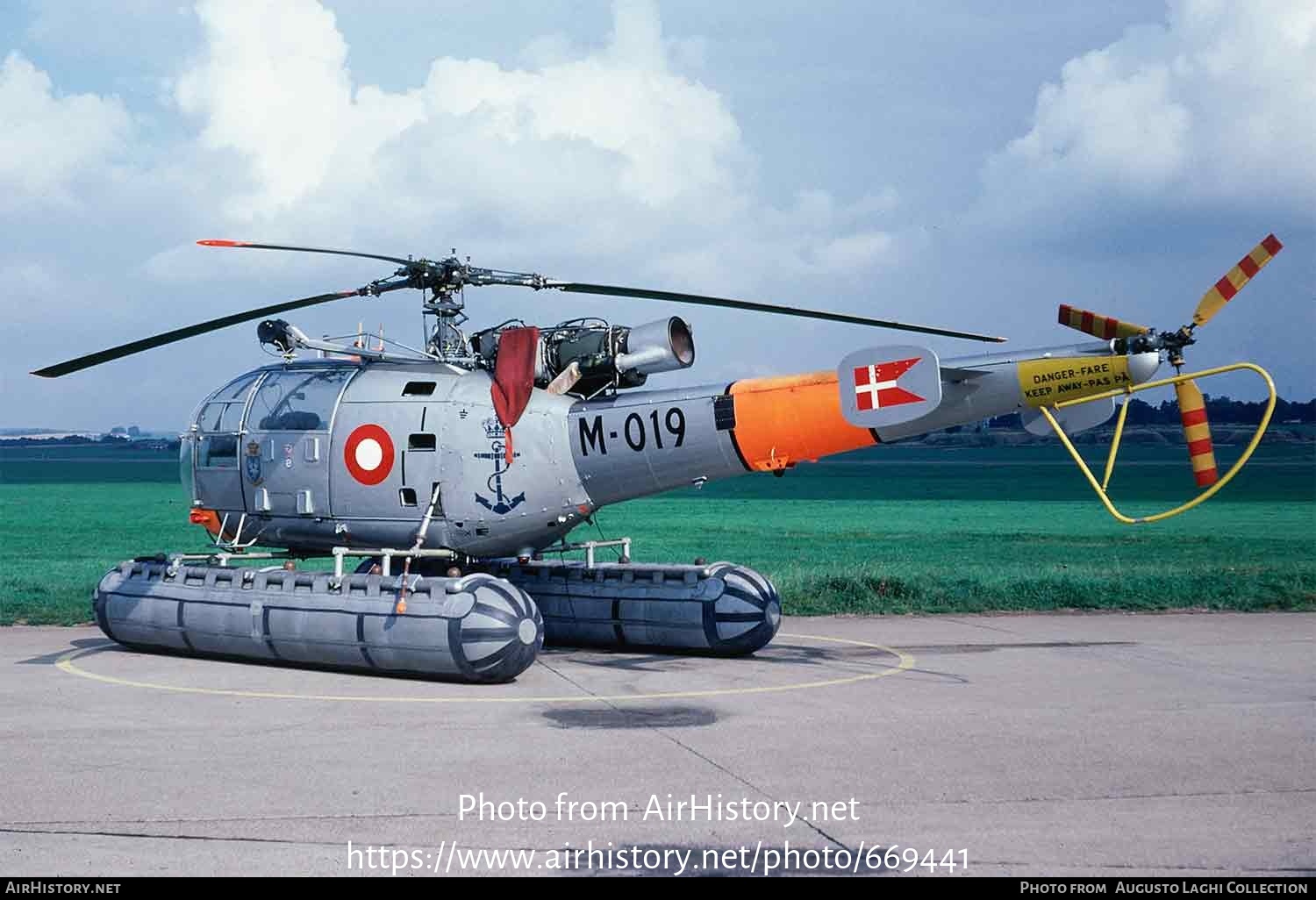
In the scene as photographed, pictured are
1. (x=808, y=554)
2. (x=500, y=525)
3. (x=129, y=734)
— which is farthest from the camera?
(x=808, y=554)

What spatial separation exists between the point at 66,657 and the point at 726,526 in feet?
105

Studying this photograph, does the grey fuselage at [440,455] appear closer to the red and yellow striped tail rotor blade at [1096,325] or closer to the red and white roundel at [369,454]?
the red and white roundel at [369,454]

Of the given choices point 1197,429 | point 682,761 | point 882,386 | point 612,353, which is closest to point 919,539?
point 612,353

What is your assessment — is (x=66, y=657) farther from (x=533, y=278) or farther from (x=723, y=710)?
(x=723, y=710)

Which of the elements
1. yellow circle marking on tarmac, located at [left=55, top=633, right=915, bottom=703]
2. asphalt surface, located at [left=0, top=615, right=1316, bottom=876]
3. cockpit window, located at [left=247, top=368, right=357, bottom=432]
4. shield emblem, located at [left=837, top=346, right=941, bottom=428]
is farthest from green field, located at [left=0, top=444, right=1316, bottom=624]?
shield emblem, located at [left=837, top=346, right=941, bottom=428]

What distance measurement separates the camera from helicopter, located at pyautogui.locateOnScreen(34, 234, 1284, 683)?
13.0 m

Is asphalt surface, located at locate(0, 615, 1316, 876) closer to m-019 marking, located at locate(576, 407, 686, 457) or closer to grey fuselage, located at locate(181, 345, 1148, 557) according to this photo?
grey fuselage, located at locate(181, 345, 1148, 557)

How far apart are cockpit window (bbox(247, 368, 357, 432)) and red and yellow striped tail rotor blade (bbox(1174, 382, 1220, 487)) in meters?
8.93

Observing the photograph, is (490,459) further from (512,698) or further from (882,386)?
(882,386)

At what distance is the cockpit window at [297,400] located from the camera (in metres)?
15.6

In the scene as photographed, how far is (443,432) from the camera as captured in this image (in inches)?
588

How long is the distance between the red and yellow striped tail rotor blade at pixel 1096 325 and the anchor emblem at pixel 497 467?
5807 mm

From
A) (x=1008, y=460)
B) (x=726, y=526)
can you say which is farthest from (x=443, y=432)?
(x=1008, y=460)

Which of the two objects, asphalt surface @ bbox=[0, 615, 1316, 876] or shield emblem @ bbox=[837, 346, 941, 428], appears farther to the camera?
shield emblem @ bbox=[837, 346, 941, 428]
